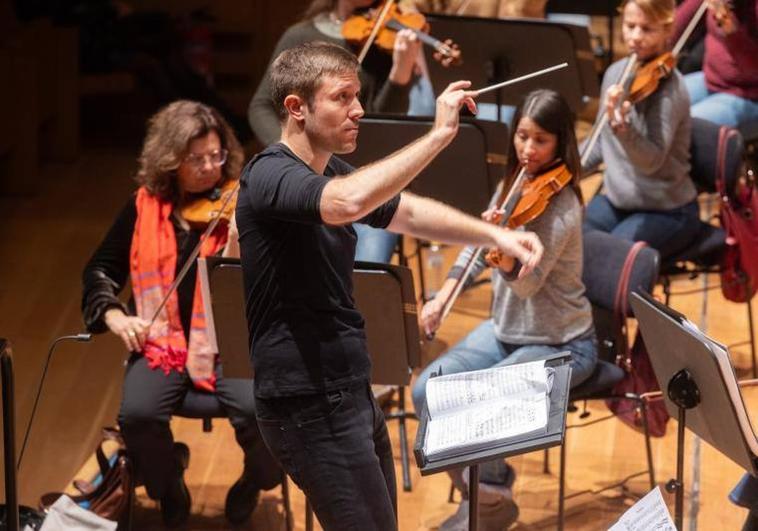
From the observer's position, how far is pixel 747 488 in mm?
3162

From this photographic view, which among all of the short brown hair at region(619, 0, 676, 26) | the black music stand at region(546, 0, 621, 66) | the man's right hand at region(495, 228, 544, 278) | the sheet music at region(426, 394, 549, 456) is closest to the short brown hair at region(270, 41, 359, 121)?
the man's right hand at region(495, 228, 544, 278)

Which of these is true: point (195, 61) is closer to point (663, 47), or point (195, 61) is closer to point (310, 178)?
point (663, 47)

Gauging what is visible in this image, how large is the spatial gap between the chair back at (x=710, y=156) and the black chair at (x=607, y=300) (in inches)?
25.6

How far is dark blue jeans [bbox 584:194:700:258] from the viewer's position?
168 inches

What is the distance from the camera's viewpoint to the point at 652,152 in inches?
164

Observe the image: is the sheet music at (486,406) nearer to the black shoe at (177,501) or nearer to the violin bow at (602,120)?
the black shoe at (177,501)

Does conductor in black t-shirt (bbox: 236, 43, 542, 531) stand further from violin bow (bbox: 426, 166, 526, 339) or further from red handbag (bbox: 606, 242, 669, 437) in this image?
red handbag (bbox: 606, 242, 669, 437)

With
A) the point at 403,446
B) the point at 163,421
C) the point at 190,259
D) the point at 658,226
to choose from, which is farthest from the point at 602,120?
the point at 163,421

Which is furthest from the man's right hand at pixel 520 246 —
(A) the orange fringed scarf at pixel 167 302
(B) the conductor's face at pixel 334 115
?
(A) the orange fringed scarf at pixel 167 302

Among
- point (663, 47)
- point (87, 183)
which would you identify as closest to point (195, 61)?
point (87, 183)

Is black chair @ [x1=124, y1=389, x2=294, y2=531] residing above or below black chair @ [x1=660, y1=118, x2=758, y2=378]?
below

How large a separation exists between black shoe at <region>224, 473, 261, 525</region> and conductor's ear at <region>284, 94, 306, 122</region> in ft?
4.88

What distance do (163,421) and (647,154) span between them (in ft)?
5.55

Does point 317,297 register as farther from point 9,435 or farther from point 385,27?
point 385,27
